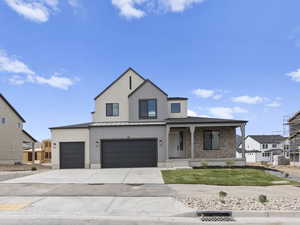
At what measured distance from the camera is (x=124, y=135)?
23.6 m

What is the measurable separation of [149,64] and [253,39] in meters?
10.5

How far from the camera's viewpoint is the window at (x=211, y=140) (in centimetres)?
2453

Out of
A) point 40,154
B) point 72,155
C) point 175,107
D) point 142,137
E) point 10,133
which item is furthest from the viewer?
point 40,154

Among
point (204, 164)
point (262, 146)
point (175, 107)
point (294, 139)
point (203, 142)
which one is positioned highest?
point (175, 107)

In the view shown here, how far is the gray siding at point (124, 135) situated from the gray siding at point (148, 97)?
6.38ft

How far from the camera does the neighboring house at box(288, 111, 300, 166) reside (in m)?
33.1

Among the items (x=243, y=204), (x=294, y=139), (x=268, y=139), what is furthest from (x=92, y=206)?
(x=268, y=139)

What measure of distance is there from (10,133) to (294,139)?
34.9 metres

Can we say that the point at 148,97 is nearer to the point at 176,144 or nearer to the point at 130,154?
the point at 176,144

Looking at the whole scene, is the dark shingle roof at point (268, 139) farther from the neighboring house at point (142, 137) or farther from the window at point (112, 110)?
the window at point (112, 110)

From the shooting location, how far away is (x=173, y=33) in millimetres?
19578

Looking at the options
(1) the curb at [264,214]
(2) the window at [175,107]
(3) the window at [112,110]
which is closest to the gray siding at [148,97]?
(2) the window at [175,107]

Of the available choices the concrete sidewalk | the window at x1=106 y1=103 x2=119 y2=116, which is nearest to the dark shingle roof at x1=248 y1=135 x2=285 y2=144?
the window at x1=106 y1=103 x2=119 y2=116

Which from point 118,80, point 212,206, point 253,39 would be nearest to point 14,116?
point 118,80
